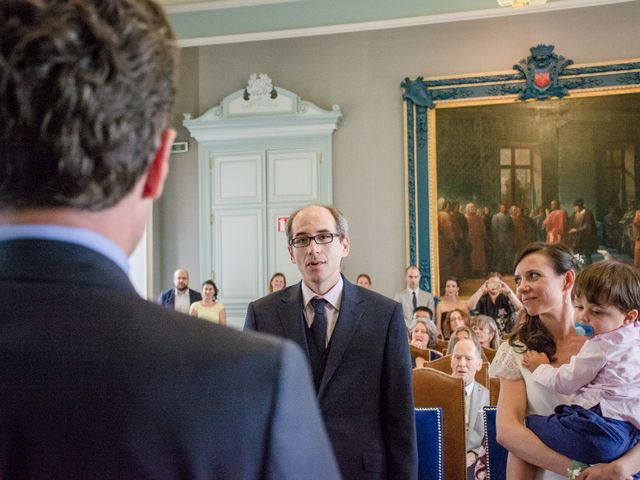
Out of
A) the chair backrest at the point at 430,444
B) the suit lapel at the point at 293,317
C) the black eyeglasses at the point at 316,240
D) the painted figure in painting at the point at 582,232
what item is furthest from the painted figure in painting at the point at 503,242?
the suit lapel at the point at 293,317

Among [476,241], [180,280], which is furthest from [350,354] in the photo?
[476,241]

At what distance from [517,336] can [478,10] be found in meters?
10.1

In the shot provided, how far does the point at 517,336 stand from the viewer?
2975 mm

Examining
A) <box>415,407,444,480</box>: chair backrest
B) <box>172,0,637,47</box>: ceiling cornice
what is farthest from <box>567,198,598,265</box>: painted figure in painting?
<box>415,407,444,480</box>: chair backrest

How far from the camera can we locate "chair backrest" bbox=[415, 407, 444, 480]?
3592mm

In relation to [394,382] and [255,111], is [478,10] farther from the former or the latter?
[394,382]

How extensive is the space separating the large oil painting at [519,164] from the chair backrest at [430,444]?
8400mm

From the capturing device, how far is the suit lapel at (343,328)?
293 cm

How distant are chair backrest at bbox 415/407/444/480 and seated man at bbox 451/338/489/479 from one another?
1.20 metres

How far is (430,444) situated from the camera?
363cm

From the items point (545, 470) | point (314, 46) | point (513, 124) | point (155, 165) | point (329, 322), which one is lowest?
point (545, 470)

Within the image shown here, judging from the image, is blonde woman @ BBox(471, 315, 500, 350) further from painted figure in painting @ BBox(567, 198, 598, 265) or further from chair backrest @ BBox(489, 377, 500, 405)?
painted figure in painting @ BBox(567, 198, 598, 265)

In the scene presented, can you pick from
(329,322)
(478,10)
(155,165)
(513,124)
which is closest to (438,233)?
(513,124)

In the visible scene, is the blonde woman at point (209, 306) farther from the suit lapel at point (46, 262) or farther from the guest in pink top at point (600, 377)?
the suit lapel at point (46, 262)
